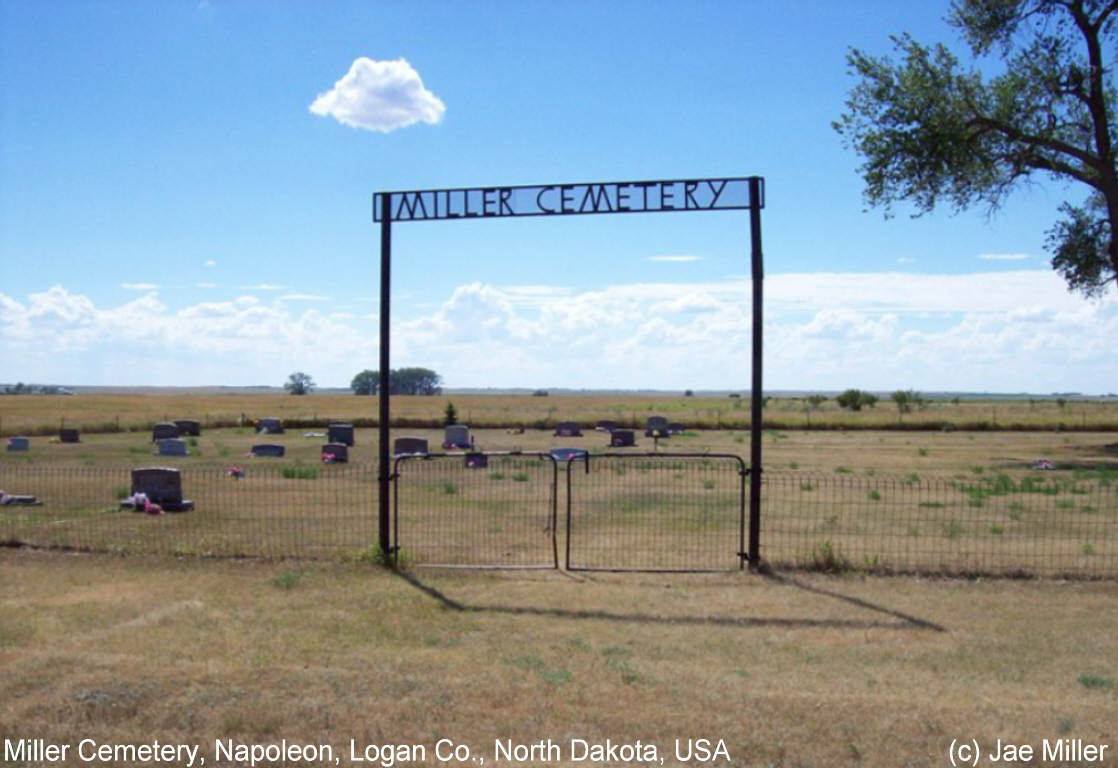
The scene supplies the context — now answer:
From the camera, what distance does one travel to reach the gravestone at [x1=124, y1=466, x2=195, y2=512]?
1795 cm

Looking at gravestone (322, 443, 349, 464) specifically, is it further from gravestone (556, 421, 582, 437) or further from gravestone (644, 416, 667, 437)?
gravestone (556, 421, 582, 437)

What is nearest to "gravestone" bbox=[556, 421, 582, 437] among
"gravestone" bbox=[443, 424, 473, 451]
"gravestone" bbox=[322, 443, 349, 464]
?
"gravestone" bbox=[443, 424, 473, 451]

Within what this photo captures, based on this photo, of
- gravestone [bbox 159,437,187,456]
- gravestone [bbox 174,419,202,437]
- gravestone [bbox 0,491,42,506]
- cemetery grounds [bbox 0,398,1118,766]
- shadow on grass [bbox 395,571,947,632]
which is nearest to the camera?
cemetery grounds [bbox 0,398,1118,766]

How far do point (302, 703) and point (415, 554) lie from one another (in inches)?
246

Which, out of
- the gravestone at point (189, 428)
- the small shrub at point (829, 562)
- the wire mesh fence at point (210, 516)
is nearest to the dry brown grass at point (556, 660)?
the small shrub at point (829, 562)

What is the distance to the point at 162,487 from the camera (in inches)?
716

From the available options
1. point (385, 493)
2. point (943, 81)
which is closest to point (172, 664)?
point (385, 493)

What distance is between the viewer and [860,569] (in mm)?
10742

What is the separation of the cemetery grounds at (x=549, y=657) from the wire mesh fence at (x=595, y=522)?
1.06 m

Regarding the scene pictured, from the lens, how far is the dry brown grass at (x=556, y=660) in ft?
18.4

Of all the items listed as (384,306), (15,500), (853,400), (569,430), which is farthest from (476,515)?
(853,400)

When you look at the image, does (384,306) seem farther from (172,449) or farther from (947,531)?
(172,449)

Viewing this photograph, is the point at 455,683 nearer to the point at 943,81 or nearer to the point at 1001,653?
the point at 1001,653

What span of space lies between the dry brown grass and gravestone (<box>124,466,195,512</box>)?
25.3 feet
